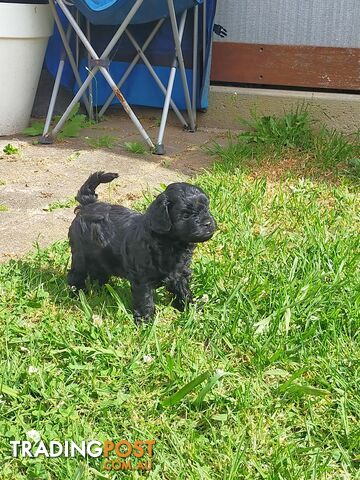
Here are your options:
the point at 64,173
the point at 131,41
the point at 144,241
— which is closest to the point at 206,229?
the point at 144,241

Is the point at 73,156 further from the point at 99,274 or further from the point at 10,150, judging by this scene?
the point at 99,274

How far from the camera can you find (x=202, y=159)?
16.2 ft

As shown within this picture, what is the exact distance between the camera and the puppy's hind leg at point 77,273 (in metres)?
2.78

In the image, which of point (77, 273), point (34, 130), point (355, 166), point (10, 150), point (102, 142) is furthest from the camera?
point (34, 130)

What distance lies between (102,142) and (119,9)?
102 centimetres

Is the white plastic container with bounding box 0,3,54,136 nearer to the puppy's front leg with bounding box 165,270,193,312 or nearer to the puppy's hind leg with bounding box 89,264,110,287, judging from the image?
the puppy's hind leg with bounding box 89,264,110,287

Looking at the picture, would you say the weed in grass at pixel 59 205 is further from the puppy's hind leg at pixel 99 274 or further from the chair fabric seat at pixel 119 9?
the chair fabric seat at pixel 119 9

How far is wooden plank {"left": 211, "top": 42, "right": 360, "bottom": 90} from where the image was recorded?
18.6 ft

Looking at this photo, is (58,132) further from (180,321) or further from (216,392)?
(216,392)

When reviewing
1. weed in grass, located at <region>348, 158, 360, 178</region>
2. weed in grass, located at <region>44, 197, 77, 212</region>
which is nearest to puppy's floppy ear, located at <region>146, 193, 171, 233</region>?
weed in grass, located at <region>44, 197, 77, 212</region>

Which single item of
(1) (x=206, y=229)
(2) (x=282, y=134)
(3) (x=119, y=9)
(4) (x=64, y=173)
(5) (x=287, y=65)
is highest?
(3) (x=119, y=9)

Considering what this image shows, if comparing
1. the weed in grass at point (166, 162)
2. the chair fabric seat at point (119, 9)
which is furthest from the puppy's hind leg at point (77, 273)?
the chair fabric seat at point (119, 9)

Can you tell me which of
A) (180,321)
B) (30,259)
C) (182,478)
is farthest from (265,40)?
(182,478)

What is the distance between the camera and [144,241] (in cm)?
253
